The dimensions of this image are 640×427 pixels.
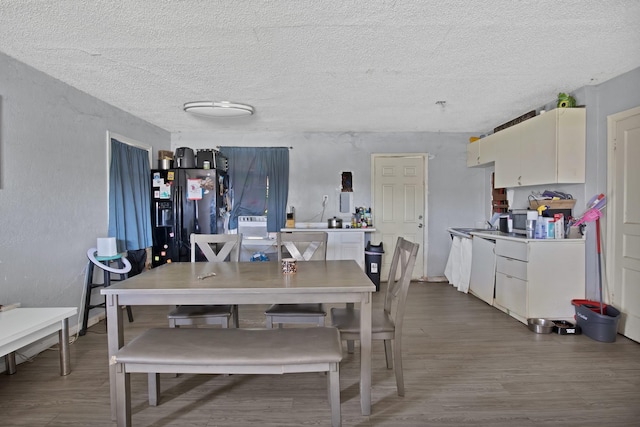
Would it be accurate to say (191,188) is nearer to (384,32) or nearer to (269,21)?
(269,21)

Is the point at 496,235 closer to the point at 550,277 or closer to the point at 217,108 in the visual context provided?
the point at 550,277

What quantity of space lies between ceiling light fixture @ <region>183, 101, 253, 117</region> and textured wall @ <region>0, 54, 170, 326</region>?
1.05 metres

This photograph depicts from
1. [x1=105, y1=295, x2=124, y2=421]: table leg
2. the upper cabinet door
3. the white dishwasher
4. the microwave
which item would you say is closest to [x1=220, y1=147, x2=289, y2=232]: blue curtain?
the white dishwasher

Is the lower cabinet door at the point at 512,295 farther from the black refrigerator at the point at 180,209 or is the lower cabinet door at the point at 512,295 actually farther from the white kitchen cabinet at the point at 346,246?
the black refrigerator at the point at 180,209

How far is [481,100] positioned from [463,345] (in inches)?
102

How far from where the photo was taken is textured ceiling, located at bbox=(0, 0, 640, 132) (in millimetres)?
2135

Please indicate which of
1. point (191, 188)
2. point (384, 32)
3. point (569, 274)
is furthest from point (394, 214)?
point (384, 32)

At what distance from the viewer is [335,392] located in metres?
1.80

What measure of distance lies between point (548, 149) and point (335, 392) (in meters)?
3.30

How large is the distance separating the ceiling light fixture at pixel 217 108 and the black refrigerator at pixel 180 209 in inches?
52.3

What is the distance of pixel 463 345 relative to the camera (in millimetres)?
3078

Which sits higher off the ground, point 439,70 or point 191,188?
point 439,70

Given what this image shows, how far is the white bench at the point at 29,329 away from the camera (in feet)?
7.10

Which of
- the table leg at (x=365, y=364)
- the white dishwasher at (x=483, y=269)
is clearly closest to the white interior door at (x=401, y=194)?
the white dishwasher at (x=483, y=269)
